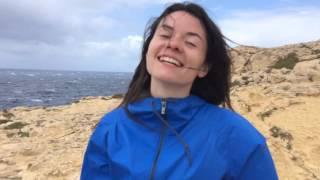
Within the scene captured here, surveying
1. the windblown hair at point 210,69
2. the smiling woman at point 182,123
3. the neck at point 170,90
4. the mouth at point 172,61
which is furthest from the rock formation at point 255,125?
the mouth at point 172,61

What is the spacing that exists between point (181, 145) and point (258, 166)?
18.0 inches

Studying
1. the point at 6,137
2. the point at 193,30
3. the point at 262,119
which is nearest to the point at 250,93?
the point at 262,119

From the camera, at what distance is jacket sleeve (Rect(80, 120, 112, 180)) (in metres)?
2.96

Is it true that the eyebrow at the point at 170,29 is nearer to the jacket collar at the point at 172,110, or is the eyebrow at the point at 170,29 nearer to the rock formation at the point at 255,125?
the jacket collar at the point at 172,110

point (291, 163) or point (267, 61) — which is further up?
point (267, 61)

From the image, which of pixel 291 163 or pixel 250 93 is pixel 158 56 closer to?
pixel 291 163

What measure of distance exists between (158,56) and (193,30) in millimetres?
276

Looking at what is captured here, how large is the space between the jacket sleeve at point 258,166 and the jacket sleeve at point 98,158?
82cm

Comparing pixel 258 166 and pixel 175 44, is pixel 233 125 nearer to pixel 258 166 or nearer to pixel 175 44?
pixel 258 166

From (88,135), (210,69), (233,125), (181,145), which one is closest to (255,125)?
(88,135)

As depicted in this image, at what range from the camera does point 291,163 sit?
32.9 ft

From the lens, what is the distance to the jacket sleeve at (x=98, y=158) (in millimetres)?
2963

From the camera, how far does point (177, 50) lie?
2.99 metres

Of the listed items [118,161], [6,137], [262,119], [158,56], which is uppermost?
[158,56]
